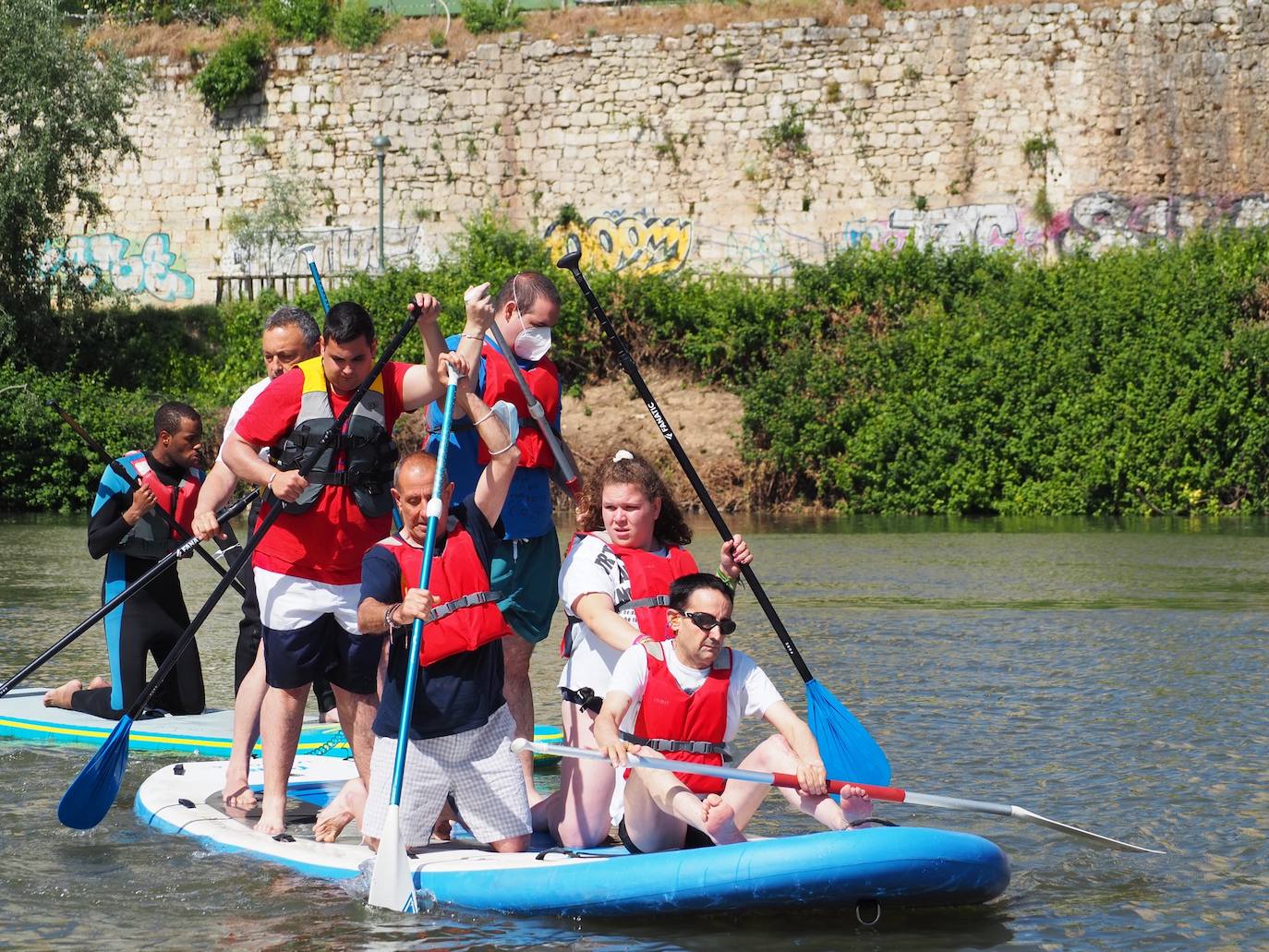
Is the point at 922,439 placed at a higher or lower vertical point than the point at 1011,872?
higher

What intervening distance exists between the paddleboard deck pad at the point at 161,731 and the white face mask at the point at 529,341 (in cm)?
173

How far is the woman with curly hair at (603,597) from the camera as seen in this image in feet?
17.8

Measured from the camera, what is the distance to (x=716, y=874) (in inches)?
189

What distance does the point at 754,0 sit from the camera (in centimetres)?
2816

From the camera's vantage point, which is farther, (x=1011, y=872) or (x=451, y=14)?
(x=451, y=14)

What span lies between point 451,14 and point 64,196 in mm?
8019

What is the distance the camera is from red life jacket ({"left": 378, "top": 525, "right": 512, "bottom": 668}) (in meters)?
5.25

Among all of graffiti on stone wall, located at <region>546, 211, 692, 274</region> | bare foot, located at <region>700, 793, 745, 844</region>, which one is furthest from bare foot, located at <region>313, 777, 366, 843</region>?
graffiti on stone wall, located at <region>546, 211, 692, 274</region>

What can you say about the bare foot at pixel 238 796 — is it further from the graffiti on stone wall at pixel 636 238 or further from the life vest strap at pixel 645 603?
the graffiti on stone wall at pixel 636 238

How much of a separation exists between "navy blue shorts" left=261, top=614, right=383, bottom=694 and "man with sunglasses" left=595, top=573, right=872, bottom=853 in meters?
1.07

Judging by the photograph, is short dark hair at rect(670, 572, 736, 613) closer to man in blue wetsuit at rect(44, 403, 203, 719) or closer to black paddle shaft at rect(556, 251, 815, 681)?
black paddle shaft at rect(556, 251, 815, 681)

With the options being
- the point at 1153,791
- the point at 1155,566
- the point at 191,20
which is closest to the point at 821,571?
the point at 1155,566

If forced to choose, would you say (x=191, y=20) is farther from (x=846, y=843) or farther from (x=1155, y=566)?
(x=846, y=843)

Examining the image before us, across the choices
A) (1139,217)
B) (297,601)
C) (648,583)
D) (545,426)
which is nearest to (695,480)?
(545,426)
